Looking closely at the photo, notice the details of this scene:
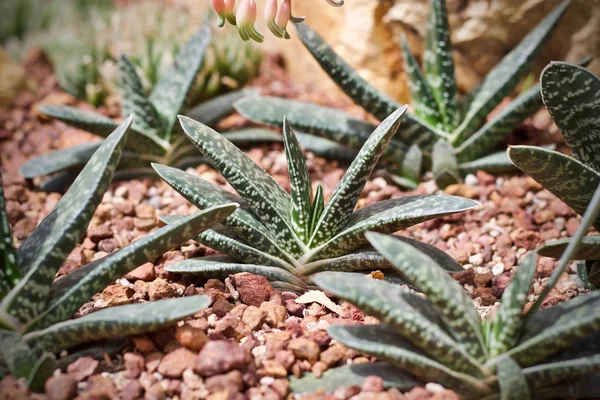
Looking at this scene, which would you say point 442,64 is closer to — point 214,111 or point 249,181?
point 214,111

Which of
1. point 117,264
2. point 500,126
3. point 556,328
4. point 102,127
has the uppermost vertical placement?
point 500,126

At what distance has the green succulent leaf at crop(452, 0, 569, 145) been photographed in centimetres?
271

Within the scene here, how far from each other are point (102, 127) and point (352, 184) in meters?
1.26

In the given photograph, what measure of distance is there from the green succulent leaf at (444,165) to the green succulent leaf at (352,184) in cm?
76

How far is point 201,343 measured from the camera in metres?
1.72

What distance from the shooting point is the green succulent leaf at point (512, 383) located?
1512 mm

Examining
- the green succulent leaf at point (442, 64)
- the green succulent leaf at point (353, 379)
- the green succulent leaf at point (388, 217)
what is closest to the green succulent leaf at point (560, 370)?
the green succulent leaf at point (353, 379)

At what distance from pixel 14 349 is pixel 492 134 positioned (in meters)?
1.96

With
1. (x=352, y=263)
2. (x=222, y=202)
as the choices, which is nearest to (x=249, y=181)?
(x=222, y=202)

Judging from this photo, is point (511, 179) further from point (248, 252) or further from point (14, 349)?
point (14, 349)

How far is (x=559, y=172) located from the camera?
178 cm

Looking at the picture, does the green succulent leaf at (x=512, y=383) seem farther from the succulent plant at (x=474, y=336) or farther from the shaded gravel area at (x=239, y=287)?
the shaded gravel area at (x=239, y=287)

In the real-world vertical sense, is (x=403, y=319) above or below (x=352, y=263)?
below

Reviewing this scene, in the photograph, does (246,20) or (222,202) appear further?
(222,202)
